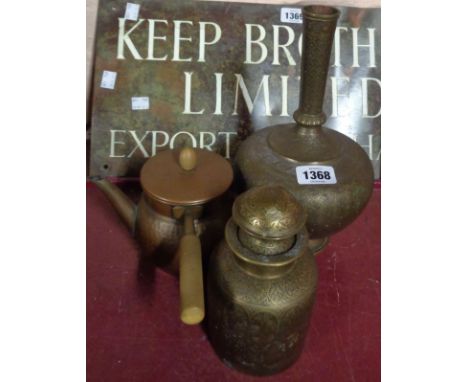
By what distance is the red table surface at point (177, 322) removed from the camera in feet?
3.87

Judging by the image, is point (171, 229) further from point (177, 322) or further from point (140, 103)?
point (140, 103)

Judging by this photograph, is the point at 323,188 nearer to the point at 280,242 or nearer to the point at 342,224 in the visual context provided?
the point at 342,224

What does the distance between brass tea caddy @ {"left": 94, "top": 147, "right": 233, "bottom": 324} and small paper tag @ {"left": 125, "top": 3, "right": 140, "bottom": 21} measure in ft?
2.20

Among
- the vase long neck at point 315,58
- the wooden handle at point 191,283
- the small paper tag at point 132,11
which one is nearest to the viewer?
the wooden handle at point 191,283

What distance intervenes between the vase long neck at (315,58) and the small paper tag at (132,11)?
749 millimetres

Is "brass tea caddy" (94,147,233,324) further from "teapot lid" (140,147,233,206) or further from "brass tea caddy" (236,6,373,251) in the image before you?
"brass tea caddy" (236,6,373,251)

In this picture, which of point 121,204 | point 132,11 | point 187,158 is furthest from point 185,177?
point 132,11

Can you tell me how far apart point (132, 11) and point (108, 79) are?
0.83ft

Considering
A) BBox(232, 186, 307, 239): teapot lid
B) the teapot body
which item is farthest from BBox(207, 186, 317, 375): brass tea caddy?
the teapot body

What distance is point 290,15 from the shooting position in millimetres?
1684

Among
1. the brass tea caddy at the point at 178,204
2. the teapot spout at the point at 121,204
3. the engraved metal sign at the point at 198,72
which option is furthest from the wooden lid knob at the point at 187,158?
the engraved metal sign at the point at 198,72

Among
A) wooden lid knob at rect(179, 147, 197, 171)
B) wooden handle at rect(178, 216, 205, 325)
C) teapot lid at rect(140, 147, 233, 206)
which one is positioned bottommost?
wooden handle at rect(178, 216, 205, 325)

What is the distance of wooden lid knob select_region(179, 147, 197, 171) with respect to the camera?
115 centimetres

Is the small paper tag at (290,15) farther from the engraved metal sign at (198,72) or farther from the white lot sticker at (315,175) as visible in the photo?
the white lot sticker at (315,175)
